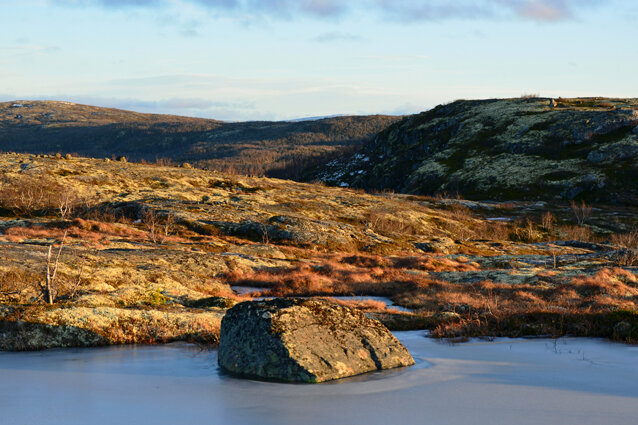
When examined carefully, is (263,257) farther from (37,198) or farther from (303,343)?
(37,198)

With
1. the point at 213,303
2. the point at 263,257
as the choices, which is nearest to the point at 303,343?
the point at 213,303

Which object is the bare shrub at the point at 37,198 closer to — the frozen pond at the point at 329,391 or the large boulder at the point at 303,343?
the frozen pond at the point at 329,391

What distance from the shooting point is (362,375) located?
11164 mm

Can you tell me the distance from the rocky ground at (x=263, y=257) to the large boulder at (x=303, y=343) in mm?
3063

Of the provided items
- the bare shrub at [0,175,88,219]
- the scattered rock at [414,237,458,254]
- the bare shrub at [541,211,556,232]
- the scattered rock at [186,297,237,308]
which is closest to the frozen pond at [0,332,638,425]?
the scattered rock at [186,297,237,308]

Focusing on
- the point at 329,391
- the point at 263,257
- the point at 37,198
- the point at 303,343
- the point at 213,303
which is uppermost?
the point at 303,343

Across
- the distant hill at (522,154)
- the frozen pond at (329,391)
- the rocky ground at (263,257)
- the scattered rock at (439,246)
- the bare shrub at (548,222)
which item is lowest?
the scattered rock at (439,246)

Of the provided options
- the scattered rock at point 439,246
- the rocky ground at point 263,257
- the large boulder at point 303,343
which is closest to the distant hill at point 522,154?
the rocky ground at point 263,257

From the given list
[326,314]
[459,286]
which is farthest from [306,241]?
[326,314]

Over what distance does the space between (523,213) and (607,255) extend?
50.5m

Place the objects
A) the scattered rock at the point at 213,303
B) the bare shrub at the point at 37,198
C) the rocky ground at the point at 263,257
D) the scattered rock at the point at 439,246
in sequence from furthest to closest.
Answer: the scattered rock at the point at 439,246
the bare shrub at the point at 37,198
the scattered rock at the point at 213,303
the rocky ground at the point at 263,257

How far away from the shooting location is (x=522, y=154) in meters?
147

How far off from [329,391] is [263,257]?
30516 mm

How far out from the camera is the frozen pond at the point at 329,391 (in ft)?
27.6
